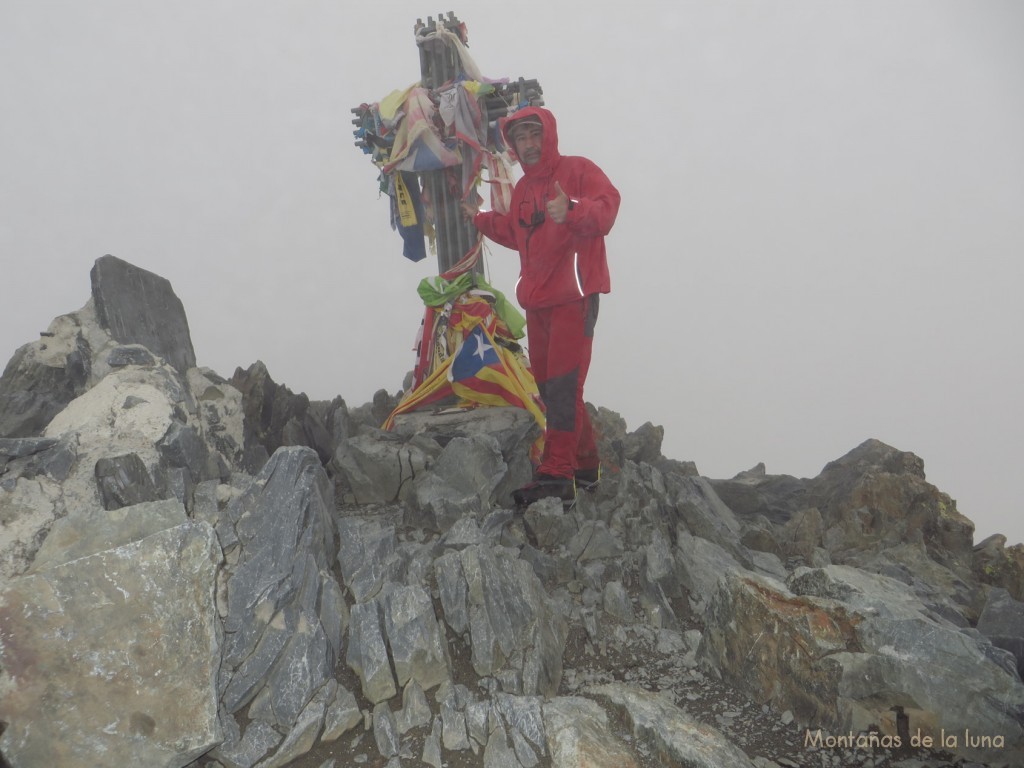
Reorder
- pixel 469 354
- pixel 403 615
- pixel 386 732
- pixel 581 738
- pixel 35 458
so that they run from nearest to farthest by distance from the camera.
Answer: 1. pixel 581 738
2. pixel 386 732
3. pixel 403 615
4. pixel 35 458
5. pixel 469 354

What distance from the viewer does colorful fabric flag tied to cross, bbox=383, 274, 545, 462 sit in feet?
19.0

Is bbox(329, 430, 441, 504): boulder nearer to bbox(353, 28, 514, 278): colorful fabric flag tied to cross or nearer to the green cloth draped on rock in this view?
the green cloth draped on rock

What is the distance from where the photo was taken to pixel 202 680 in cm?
286

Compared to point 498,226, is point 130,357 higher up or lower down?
lower down

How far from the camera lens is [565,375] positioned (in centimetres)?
479

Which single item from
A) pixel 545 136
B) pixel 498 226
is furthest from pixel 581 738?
pixel 545 136

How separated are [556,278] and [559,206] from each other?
1.88 ft

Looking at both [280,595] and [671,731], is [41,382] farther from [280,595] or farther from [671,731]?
[671,731]

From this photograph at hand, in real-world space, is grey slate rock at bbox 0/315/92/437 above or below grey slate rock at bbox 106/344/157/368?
below

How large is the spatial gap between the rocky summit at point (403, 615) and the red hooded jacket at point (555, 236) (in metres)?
1.25

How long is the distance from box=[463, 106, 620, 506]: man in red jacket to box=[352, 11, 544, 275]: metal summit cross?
3.82 ft

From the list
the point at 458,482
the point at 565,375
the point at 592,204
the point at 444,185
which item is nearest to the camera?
the point at 592,204

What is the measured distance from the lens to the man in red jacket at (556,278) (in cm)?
471

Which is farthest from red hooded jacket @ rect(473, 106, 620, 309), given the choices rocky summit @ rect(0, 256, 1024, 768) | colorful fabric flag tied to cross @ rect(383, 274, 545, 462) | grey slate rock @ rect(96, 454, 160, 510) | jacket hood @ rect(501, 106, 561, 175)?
grey slate rock @ rect(96, 454, 160, 510)
